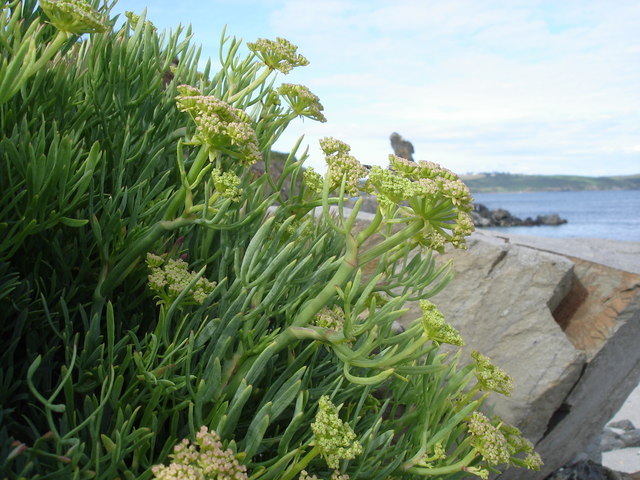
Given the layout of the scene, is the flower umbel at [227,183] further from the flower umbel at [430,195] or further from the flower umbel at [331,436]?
the flower umbel at [331,436]

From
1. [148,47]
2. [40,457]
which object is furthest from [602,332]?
[40,457]

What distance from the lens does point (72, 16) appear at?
5.31 ft

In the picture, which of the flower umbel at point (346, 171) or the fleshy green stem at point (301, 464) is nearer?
the fleshy green stem at point (301, 464)

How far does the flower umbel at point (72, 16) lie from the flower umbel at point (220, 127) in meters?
0.34

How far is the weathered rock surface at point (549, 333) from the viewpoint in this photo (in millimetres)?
3727

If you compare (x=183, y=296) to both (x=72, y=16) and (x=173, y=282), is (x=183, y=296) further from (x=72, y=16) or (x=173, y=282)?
(x=72, y=16)

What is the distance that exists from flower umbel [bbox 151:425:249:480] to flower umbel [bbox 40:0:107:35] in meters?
1.14

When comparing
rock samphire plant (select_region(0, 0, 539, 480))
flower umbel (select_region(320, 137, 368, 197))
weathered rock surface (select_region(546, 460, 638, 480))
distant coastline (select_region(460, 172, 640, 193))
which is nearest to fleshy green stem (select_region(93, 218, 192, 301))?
rock samphire plant (select_region(0, 0, 539, 480))

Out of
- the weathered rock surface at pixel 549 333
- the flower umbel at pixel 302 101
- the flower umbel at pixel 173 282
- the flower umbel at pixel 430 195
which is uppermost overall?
the flower umbel at pixel 302 101

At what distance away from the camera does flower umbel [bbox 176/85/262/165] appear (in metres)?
1.52

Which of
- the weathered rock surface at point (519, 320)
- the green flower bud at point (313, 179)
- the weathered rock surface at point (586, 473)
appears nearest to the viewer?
the green flower bud at point (313, 179)

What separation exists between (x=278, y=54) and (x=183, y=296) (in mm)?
1028

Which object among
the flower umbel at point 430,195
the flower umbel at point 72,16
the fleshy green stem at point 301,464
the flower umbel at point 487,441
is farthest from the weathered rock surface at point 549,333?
the flower umbel at point 72,16

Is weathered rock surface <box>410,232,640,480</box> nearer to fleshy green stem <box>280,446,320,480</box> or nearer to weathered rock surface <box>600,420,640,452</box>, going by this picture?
fleshy green stem <box>280,446,320,480</box>
